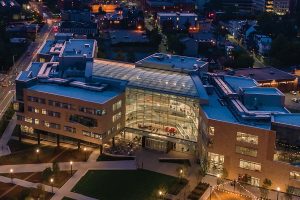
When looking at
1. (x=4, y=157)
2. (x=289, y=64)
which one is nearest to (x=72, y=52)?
(x=4, y=157)

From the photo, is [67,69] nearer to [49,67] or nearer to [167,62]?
[49,67]

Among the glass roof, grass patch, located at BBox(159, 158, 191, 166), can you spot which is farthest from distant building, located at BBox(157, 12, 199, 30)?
grass patch, located at BBox(159, 158, 191, 166)

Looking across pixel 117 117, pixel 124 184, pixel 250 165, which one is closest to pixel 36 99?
pixel 117 117

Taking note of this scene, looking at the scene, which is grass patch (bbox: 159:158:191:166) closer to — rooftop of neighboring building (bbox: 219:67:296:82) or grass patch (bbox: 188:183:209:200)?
grass patch (bbox: 188:183:209:200)

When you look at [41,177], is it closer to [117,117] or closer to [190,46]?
[117,117]

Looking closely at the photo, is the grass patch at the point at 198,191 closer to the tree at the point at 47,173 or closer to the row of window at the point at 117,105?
the tree at the point at 47,173

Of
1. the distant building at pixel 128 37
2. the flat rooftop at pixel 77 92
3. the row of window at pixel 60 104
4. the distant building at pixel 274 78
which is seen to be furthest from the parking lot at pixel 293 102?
the distant building at pixel 128 37
